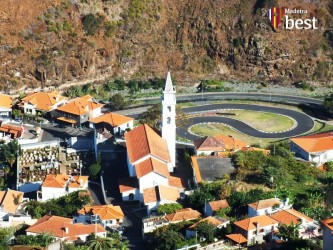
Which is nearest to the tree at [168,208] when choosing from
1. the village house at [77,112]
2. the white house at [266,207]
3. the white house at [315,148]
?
the white house at [266,207]

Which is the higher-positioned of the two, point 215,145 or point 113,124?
point 113,124

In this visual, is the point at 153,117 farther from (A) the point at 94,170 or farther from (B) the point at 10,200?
(B) the point at 10,200

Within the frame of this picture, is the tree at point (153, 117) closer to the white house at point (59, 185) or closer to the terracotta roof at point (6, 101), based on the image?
the terracotta roof at point (6, 101)

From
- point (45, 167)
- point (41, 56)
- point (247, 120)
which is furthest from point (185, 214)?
point (41, 56)

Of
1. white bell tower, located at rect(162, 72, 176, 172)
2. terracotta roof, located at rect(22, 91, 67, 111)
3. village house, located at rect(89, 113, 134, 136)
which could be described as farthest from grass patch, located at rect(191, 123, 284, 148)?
terracotta roof, located at rect(22, 91, 67, 111)

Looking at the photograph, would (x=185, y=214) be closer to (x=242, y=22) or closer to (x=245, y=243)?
(x=245, y=243)

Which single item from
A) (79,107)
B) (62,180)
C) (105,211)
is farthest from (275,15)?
(105,211)
